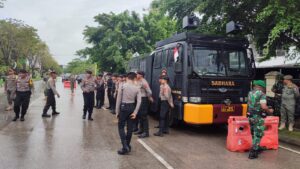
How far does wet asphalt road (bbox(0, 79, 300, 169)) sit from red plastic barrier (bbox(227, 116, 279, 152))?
221 millimetres

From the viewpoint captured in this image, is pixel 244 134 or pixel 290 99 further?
pixel 290 99

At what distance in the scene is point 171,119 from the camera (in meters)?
10.3

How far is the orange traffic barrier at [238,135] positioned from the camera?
7.48 metres

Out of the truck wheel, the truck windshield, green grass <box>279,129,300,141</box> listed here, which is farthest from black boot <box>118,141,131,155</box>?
green grass <box>279,129,300,141</box>

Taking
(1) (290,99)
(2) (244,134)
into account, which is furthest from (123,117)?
(1) (290,99)

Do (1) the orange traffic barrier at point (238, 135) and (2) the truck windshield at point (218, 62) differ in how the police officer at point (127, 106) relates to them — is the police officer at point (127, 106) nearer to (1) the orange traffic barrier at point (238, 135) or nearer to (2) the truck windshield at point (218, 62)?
(1) the orange traffic barrier at point (238, 135)

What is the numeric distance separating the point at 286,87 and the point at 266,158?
3579mm

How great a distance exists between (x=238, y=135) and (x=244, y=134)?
0.17m

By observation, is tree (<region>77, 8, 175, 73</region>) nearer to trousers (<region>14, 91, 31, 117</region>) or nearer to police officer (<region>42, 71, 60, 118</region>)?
police officer (<region>42, 71, 60, 118</region>)

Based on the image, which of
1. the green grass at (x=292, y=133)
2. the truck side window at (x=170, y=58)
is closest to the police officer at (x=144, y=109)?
the truck side window at (x=170, y=58)

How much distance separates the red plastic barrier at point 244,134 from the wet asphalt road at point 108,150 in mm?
221

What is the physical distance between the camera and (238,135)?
24.6 feet

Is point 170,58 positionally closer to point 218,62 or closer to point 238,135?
point 218,62

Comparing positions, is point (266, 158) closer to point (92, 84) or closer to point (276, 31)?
point (276, 31)
